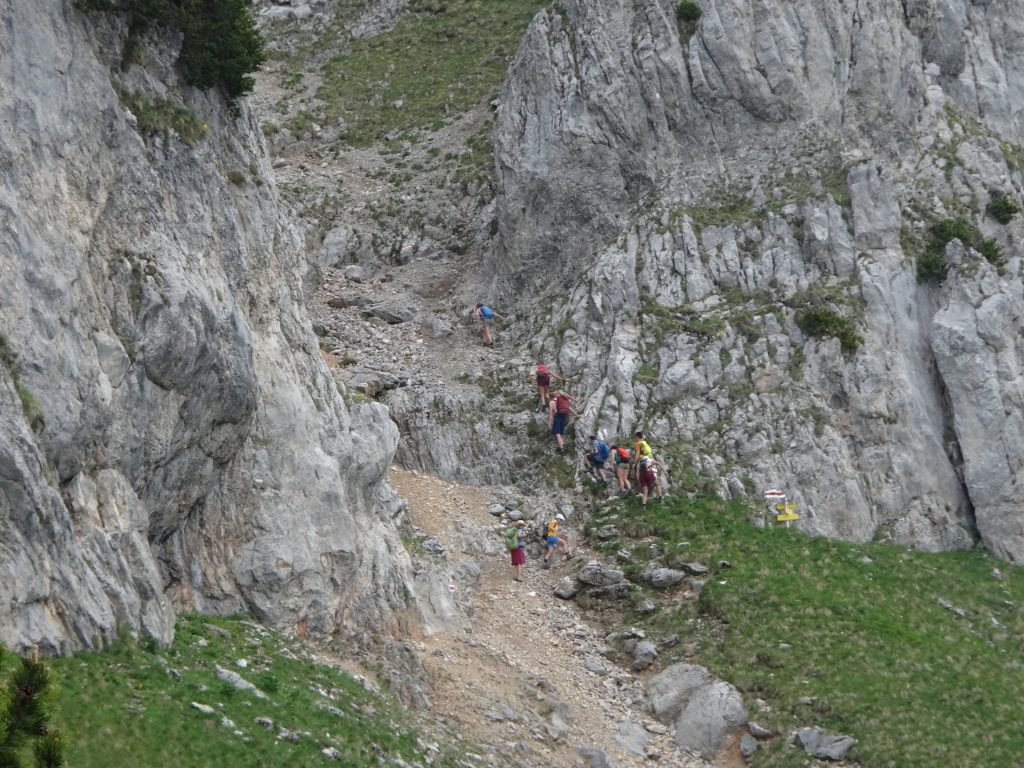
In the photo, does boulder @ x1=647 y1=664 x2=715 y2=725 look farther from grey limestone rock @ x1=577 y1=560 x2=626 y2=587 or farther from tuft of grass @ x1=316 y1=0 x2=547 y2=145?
tuft of grass @ x1=316 y1=0 x2=547 y2=145

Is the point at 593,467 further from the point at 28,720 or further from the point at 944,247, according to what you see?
the point at 28,720

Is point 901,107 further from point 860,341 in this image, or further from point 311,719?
point 311,719

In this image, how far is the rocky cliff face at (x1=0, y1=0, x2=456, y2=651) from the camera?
904 inches

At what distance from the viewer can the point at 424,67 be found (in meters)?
68.9

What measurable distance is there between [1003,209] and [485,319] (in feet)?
69.7

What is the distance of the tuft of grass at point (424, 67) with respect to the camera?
2547 inches

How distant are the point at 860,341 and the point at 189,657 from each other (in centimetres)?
2818

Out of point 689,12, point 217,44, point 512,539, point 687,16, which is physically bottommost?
point 512,539

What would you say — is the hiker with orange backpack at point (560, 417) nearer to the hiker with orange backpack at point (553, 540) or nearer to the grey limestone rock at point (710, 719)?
the hiker with orange backpack at point (553, 540)

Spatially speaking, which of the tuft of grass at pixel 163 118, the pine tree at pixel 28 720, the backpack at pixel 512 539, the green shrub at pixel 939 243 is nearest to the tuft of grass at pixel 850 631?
the backpack at pixel 512 539

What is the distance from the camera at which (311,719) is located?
2359 centimetres

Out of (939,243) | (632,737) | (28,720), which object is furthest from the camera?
(939,243)

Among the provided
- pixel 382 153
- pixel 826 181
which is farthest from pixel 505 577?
pixel 382 153

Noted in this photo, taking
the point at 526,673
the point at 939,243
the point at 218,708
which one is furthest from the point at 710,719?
the point at 939,243
